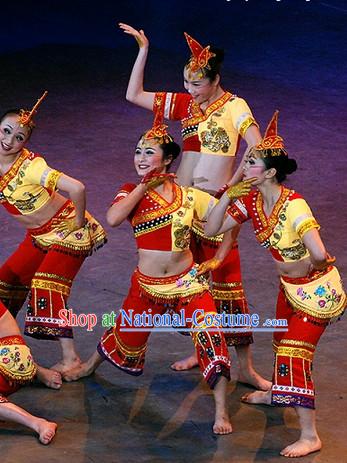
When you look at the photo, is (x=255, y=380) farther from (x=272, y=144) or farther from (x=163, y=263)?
(x=272, y=144)

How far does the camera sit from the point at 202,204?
5.38m

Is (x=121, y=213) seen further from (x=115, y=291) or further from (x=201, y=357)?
(x=115, y=291)

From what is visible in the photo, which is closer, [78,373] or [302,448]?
[302,448]

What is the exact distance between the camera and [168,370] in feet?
19.0

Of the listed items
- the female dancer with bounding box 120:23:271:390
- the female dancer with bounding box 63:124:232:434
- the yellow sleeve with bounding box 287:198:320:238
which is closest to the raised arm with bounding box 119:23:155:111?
the female dancer with bounding box 120:23:271:390

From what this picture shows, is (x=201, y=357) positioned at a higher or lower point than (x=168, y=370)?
higher

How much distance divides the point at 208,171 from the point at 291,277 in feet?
2.69

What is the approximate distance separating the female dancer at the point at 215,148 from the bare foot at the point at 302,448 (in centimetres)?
61

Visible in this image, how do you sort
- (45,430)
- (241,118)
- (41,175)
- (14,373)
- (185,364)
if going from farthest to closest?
(185,364) → (241,118) → (41,175) → (14,373) → (45,430)

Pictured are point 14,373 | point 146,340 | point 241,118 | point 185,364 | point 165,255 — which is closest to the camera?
point 14,373

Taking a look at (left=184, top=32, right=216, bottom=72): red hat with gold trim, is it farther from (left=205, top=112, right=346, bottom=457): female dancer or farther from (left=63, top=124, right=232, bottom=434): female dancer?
(left=205, top=112, right=346, bottom=457): female dancer

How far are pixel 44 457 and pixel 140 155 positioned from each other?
4.26ft

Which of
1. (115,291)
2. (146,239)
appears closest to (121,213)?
(146,239)

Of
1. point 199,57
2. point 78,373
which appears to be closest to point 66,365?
point 78,373
